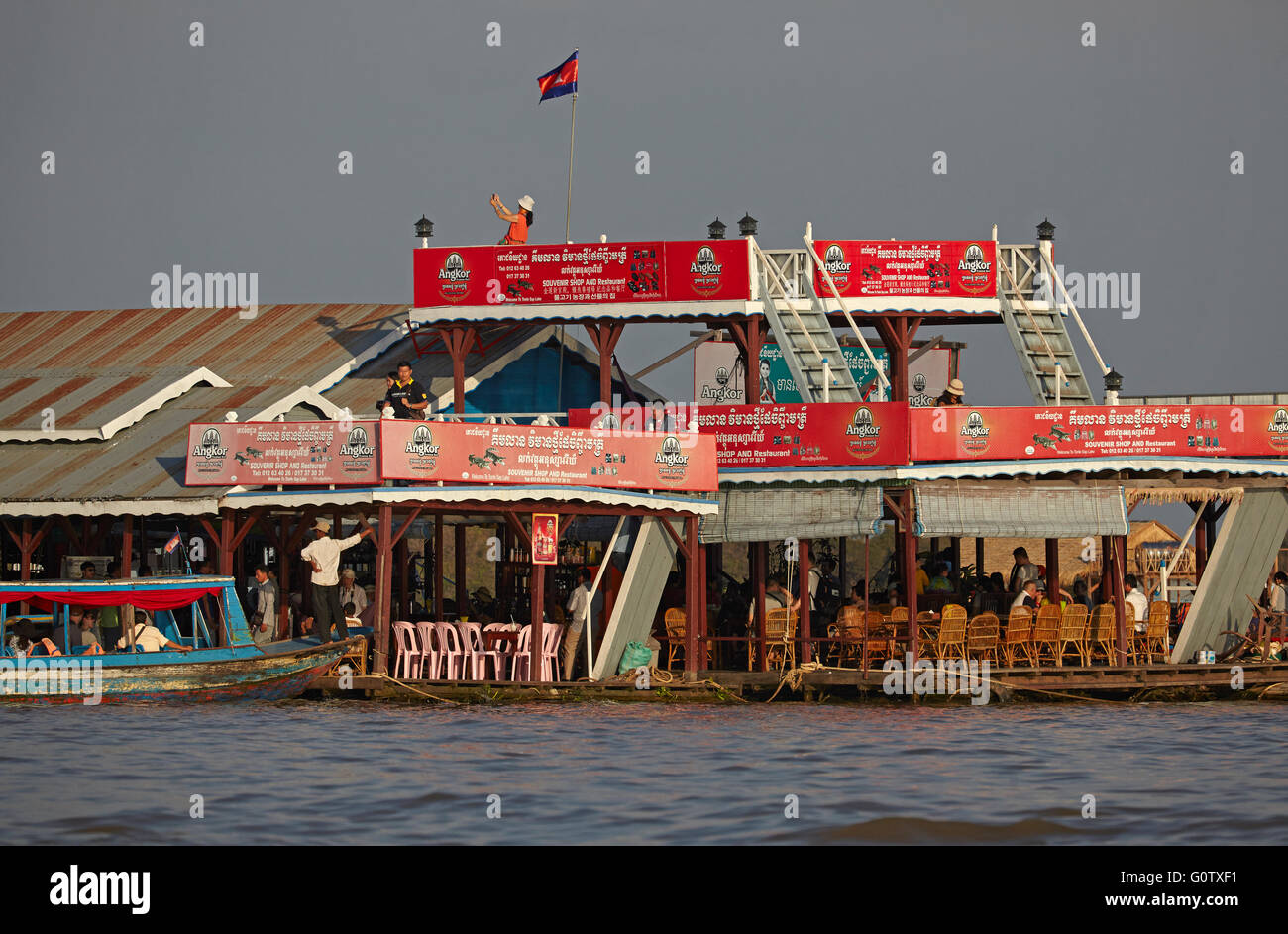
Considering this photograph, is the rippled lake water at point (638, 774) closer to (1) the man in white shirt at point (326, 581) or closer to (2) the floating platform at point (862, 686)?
(2) the floating platform at point (862, 686)

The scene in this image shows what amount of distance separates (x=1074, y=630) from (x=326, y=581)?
35.4 feet

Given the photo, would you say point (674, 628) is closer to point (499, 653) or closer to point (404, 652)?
point (499, 653)

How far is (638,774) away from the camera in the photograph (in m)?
18.1

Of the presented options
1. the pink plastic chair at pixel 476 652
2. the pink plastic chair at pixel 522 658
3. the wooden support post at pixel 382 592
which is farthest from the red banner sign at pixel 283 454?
the pink plastic chair at pixel 522 658

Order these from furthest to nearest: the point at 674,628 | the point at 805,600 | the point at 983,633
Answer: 1. the point at 674,628
2. the point at 805,600
3. the point at 983,633

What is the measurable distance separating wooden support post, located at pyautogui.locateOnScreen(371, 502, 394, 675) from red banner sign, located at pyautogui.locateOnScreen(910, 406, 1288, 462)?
7814 millimetres

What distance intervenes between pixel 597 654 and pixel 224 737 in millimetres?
6964

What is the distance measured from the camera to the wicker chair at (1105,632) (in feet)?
86.0

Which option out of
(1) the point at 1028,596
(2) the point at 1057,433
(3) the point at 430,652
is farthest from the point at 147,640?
(2) the point at 1057,433

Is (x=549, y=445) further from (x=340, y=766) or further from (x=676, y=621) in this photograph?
(x=340, y=766)

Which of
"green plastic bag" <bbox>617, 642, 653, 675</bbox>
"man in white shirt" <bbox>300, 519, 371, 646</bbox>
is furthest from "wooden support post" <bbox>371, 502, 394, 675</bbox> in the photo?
"green plastic bag" <bbox>617, 642, 653, 675</bbox>

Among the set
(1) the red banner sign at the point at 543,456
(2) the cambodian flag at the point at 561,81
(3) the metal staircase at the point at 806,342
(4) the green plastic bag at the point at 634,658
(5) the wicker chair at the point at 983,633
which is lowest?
(4) the green plastic bag at the point at 634,658

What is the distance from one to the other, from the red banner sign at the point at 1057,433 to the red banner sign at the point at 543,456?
341 centimetres

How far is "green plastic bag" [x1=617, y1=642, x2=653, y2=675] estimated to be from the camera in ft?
84.6
